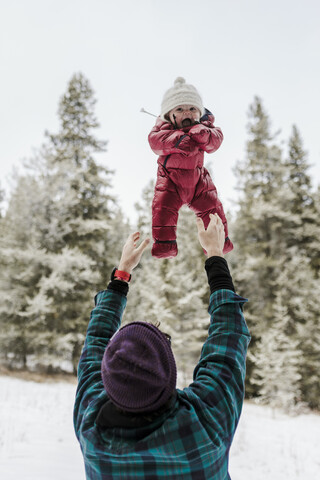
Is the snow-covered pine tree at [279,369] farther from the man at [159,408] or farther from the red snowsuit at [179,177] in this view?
the man at [159,408]

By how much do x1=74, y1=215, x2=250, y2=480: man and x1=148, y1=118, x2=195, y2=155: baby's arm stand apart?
155cm

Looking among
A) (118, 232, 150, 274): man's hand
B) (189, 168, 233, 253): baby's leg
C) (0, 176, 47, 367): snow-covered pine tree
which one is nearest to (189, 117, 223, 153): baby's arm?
(189, 168, 233, 253): baby's leg

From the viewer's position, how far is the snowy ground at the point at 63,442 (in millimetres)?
4352

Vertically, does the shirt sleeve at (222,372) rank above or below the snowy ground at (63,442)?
above

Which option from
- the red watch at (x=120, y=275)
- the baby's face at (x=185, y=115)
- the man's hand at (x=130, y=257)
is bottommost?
the red watch at (x=120, y=275)

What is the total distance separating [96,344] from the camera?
1.41 metres

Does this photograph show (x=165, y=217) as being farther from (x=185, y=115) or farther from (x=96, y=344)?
(x=96, y=344)

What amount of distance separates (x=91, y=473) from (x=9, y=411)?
265 inches

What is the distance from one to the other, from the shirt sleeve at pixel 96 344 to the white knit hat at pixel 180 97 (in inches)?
67.0

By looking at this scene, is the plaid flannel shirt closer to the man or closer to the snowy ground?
the man

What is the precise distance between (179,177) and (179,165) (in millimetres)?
96

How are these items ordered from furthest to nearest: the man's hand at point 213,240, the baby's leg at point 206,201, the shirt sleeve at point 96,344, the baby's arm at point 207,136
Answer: the baby's leg at point 206,201 → the baby's arm at point 207,136 → the man's hand at point 213,240 → the shirt sleeve at point 96,344

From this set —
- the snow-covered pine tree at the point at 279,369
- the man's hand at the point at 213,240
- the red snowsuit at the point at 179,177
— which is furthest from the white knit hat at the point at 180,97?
the snow-covered pine tree at the point at 279,369

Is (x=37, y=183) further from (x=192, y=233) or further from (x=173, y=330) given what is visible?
(x=173, y=330)
